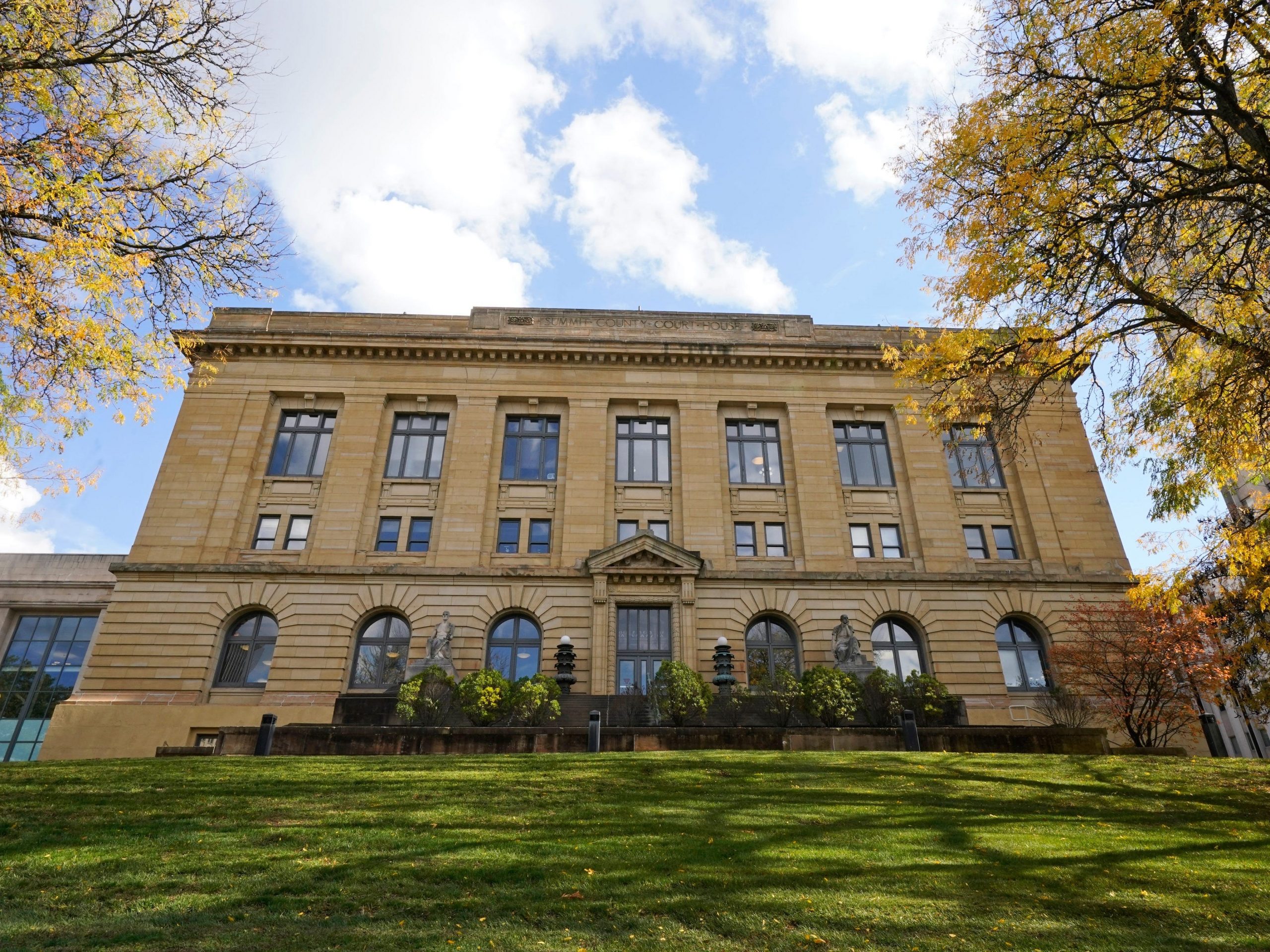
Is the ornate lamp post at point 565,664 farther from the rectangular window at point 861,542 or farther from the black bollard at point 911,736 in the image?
the rectangular window at point 861,542

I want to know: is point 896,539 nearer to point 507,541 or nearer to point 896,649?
point 896,649

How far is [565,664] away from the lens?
27.0 m

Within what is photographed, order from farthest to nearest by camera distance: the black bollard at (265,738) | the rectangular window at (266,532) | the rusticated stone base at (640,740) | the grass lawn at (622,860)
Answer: the rectangular window at (266,532) → the rusticated stone base at (640,740) → the black bollard at (265,738) → the grass lawn at (622,860)

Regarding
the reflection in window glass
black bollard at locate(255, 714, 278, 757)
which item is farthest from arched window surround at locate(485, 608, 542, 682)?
the reflection in window glass

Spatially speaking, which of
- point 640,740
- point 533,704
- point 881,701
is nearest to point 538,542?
point 533,704

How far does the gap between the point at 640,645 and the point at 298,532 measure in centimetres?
1511

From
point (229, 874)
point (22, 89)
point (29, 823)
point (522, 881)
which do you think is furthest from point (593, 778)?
point (22, 89)

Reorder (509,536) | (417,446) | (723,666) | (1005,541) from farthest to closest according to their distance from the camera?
1. (417,446)
2. (1005,541)
3. (509,536)
4. (723,666)

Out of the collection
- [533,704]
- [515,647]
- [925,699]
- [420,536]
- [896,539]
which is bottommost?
[533,704]

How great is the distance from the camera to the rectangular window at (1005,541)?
32281 millimetres

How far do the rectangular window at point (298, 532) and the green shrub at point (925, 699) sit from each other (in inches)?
935

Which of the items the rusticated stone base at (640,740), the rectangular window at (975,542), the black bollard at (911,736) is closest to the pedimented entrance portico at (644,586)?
the rusticated stone base at (640,740)

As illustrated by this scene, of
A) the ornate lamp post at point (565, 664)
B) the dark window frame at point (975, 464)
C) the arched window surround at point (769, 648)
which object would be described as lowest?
the ornate lamp post at point (565, 664)

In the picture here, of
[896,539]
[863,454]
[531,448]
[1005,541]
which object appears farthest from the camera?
[863,454]
